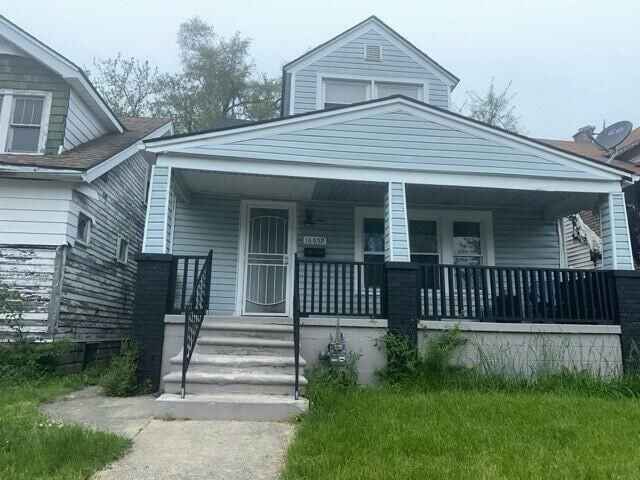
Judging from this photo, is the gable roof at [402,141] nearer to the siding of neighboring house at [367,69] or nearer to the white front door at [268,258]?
the white front door at [268,258]

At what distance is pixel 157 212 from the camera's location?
6.80 meters

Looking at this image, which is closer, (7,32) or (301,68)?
(7,32)

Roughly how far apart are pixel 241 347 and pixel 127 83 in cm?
1808

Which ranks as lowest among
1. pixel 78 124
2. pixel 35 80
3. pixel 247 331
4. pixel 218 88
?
pixel 247 331

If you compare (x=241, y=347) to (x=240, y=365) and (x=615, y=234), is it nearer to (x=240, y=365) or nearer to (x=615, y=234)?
(x=240, y=365)

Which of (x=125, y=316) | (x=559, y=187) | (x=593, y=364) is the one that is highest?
(x=559, y=187)

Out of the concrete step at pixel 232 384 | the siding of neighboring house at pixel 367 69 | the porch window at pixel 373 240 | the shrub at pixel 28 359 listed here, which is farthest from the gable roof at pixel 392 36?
the concrete step at pixel 232 384

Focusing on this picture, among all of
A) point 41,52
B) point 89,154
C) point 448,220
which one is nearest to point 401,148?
point 448,220

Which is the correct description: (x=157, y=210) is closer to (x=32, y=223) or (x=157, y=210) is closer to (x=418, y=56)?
(x=32, y=223)

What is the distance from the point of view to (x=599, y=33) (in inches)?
1457

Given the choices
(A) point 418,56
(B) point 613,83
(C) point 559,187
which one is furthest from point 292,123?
(B) point 613,83

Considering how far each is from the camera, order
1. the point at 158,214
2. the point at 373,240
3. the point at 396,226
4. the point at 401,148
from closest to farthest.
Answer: the point at 158,214 → the point at 396,226 → the point at 401,148 → the point at 373,240

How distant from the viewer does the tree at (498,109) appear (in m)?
21.9

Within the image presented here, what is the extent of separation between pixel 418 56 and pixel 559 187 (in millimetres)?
4529
